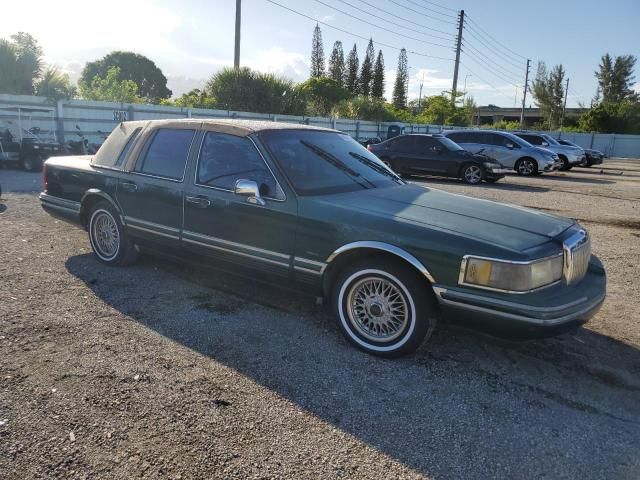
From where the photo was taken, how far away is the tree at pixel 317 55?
70688 mm

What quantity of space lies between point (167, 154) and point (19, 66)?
926 inches

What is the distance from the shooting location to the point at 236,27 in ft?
85.4

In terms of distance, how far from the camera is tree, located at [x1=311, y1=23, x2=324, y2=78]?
2783 inches

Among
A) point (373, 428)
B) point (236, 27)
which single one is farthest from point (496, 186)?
point (236, 27)

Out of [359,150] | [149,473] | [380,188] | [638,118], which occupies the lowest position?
[149,473]

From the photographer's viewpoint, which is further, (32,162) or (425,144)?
(425,144)

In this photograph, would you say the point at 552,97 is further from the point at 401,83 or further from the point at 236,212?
the point at 236,212

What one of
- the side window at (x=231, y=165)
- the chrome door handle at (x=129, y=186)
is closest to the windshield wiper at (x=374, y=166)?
the side window at (x=231, y=165)

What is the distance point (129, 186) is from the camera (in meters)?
4.96

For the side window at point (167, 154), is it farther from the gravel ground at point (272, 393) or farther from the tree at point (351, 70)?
the tree at point (351, 70)

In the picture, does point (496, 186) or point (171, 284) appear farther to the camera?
point (496, 186)

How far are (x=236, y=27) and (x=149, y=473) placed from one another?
26866 millimetres

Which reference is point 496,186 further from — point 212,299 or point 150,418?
point 150,418

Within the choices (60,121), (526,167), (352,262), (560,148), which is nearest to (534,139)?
(560,148)
